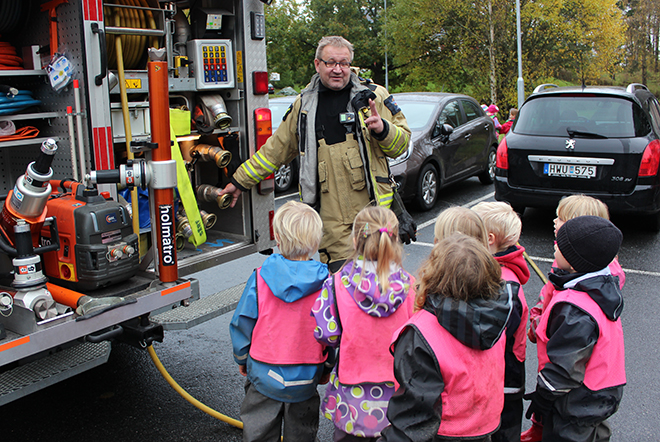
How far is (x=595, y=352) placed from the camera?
2391mm

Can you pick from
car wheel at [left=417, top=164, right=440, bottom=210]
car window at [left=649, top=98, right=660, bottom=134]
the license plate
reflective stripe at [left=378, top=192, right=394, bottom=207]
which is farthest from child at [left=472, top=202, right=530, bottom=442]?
car wheel at [left=417, top=164, right=440, bottom=210]

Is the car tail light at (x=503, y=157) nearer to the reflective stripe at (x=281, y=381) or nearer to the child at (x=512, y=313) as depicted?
the child at (x=512, y=313)

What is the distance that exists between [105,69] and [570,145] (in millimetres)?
5082

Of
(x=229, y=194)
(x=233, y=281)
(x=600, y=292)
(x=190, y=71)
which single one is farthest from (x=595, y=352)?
(x=233, y=281)

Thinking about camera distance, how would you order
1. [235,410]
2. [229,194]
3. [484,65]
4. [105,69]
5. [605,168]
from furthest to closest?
[484,65], [605,168], [229,194], [235,410], [105,69]

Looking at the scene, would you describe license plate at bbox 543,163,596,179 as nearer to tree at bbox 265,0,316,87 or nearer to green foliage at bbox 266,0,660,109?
green foliage at bbox 266,0,660,109

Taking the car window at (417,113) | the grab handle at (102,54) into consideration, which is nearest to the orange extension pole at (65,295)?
the grab handle at (102,54)

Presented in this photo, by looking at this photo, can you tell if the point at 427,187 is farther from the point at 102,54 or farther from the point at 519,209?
the point at 102,54

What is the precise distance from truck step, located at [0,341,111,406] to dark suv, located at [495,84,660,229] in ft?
17.4

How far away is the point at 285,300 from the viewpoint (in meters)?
2.52

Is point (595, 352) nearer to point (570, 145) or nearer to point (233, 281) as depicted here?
point (233, 281)

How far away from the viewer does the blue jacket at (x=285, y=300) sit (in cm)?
251

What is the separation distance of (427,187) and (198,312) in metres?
5.71

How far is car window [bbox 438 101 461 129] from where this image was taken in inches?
361
